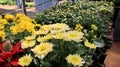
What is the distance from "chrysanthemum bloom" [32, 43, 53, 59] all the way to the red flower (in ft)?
0.41

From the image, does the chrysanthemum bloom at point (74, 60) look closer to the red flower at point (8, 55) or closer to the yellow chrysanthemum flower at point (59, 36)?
the yellow chrysanthemum flower at point (59, 36)

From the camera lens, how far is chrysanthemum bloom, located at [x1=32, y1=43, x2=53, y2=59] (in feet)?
4.22

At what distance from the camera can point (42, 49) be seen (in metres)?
1.32

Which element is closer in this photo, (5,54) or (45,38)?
(5,54)

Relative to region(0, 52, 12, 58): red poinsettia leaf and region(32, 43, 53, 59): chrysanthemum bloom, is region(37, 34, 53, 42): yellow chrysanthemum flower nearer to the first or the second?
region(32, 43, 53, 59): chrysanthemum bloom

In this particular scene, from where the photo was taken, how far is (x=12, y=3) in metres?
11.4

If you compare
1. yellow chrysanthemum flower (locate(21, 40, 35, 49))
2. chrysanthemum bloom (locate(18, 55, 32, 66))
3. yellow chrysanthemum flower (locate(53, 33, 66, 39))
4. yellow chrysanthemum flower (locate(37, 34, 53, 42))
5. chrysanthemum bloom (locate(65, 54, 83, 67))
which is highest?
yellow chrysanthemum flower (locate(53, 33, 66, 39))

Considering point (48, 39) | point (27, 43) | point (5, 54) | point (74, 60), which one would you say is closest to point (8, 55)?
point (5, 54)

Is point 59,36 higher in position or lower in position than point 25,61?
higher

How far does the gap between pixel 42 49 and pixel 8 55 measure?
0.19 metres

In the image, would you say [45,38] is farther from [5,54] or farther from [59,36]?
[5,54]

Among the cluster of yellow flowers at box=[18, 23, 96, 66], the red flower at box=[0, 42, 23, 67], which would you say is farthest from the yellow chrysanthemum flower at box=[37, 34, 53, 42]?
the red flower at box=[0, 42, 23, 67]

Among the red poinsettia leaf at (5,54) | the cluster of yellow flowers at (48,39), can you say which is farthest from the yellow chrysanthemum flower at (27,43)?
the red poinsettia leaf at (5,54)

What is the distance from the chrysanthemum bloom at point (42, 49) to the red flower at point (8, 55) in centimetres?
13
